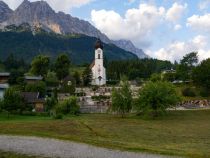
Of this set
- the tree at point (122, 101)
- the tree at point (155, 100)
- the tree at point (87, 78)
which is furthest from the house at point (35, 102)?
the tree at point (87, 78)

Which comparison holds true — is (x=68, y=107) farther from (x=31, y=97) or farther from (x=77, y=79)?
(x=77, y=79)

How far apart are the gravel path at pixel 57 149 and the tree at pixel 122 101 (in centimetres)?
4974

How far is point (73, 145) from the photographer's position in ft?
111

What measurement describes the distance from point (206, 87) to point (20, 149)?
89.3m

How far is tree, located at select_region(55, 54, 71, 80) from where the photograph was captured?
148613 millimetres

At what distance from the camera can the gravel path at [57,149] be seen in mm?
29297

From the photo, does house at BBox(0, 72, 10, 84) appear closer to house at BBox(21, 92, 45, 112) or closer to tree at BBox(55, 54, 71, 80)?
tree at BBox(55, 54, 71, 80)

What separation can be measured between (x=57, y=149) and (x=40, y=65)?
112 meters

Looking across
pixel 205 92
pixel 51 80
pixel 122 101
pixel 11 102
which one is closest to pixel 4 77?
pixel 51 80

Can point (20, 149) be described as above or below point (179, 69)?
below

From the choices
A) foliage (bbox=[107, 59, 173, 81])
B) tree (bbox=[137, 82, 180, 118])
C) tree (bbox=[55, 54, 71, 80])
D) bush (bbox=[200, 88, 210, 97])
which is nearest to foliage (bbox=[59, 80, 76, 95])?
tree (bbox=[55, 54, 71, 80])

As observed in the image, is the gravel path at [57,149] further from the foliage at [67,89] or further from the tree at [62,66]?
the tree at [62,66]

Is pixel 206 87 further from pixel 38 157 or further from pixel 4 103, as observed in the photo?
pixel 38 157

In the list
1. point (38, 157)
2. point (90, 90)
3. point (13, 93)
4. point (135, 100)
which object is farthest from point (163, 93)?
point (38, 157)
